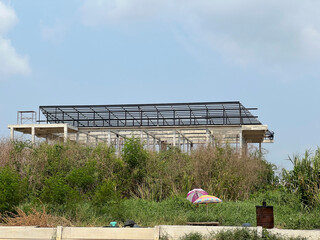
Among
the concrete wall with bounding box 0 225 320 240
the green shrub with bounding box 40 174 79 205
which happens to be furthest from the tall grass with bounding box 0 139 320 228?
the concrete wall with bounding box 0 225 320 240

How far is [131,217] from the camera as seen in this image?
45.9 ft

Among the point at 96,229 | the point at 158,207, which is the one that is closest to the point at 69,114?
the point at 158,207

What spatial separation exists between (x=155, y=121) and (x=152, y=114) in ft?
2.06

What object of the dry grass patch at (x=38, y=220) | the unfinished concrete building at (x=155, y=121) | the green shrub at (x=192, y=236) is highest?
the unfinished concrete building at (x=155, y=121)

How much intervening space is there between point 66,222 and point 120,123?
23473 millimetres

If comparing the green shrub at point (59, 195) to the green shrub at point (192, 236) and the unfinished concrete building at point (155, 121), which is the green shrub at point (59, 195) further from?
the unfinished concrete building at point (155, 121)

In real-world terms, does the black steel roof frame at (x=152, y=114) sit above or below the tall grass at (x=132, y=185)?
above

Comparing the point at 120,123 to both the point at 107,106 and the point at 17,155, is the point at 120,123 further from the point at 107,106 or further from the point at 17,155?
the point at 17,155

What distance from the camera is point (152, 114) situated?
3500cm

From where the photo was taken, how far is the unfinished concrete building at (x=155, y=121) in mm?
32103

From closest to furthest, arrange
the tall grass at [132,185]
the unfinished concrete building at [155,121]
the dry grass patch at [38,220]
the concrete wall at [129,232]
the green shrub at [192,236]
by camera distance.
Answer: the green shrub at [192,236] < the concrete wall at [129,232] < the dry grass patch at [38,220] < the tall grass at [132,185] < the unfinished concrete building at [155,121]

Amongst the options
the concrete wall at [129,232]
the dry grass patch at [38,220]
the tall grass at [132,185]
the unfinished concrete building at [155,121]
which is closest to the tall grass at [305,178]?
the tall grass at [132,185]

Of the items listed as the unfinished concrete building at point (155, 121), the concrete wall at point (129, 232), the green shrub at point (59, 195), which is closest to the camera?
the concrete wall at point (129, 232)

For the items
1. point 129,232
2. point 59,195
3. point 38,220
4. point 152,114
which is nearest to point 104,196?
point 59,195
